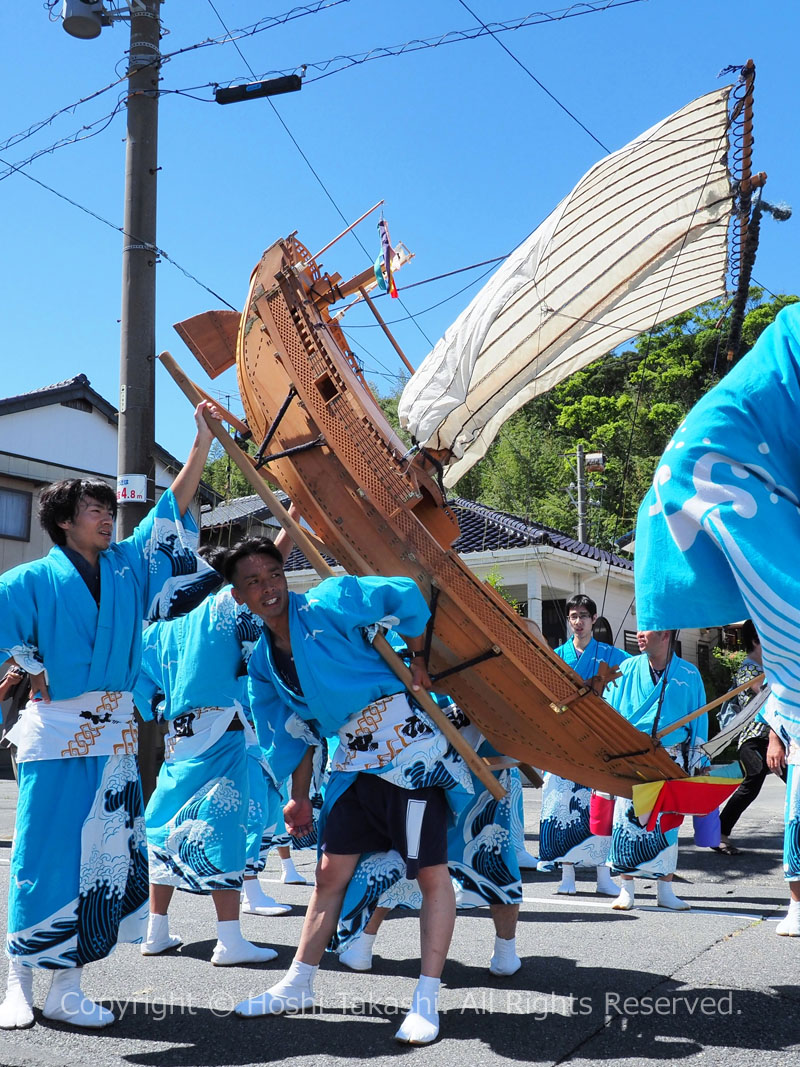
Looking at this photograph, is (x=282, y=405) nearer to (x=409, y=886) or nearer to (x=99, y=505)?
(x=99, y=505)

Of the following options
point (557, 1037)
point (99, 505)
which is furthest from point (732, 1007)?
point (99, 505)

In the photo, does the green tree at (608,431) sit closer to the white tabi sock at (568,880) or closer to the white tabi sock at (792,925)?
the white tabi sock at (568,880)

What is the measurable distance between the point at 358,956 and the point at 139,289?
471 centimetres

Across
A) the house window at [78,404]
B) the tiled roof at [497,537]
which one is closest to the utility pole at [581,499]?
the tiled roof at [497,537]

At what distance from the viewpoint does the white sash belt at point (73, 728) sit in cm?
326

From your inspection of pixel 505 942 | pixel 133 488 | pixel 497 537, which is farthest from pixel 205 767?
pixel 497 537

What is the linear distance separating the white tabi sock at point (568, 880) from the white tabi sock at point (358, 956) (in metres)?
2.39

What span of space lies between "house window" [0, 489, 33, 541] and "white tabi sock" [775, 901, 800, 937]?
1518 centimetres

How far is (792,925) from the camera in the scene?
14.0 ft

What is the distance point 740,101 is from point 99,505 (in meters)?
5.30

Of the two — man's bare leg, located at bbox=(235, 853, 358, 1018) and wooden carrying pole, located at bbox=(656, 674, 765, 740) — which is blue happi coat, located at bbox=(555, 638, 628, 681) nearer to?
wooden carrying pole, located at bbox=(656, 674, 765, 740)

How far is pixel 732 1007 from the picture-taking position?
10.3 ft

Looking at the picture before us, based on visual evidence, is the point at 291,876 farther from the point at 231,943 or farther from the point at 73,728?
the point at 73,728

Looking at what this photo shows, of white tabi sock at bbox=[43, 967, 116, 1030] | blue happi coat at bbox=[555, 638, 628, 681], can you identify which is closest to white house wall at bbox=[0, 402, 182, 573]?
blue happi coat at bbox=[555, 638, 628, 681]
